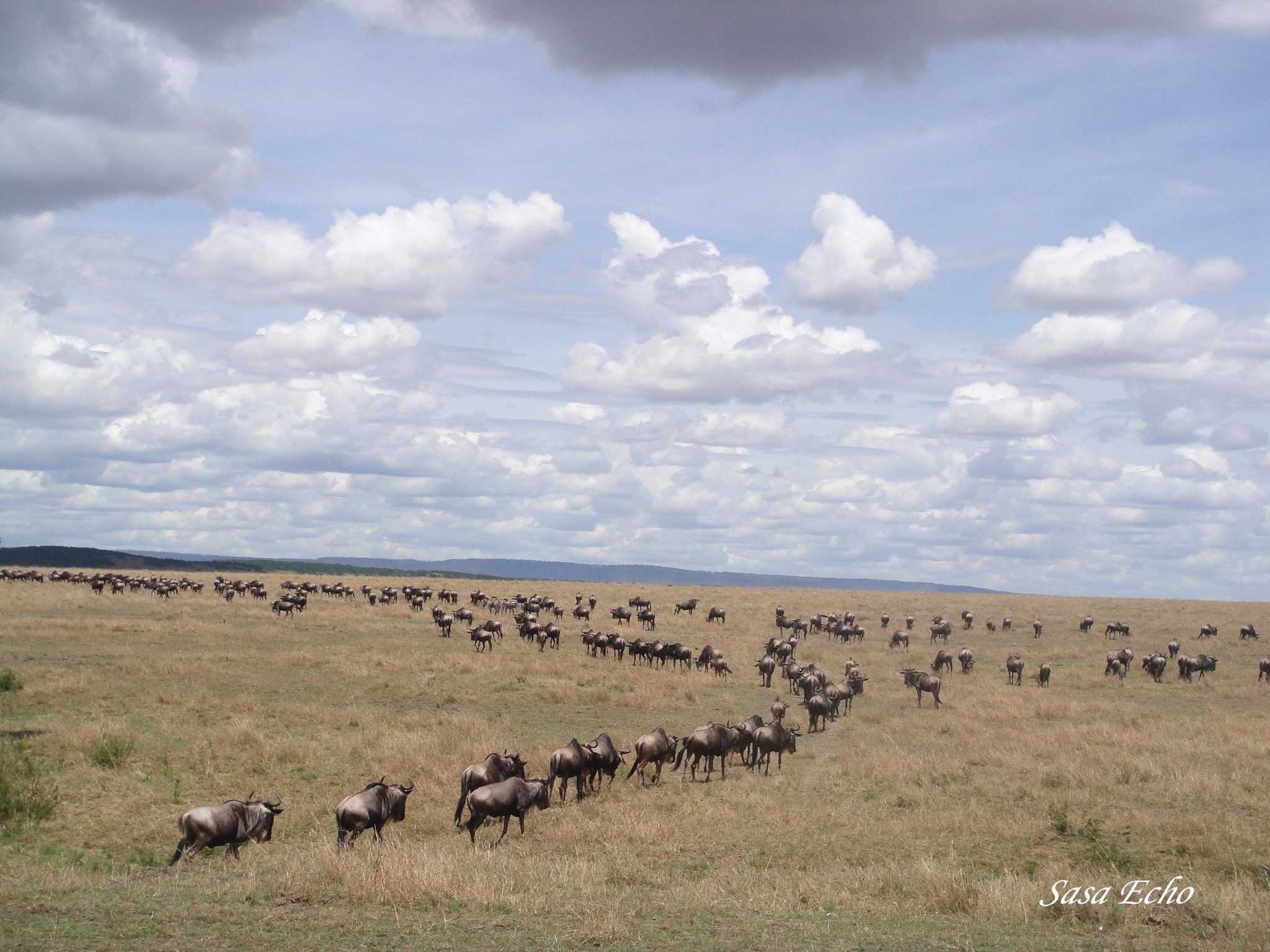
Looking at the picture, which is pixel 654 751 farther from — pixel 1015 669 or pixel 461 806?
pixel 1015 669

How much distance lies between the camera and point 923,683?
3042cm

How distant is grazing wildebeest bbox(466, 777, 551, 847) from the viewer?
1412 centimetres

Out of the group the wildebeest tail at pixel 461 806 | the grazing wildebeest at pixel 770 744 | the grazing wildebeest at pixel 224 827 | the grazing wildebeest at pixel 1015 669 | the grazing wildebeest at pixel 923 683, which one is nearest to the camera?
the grazing wildebeest at pixel 224 827

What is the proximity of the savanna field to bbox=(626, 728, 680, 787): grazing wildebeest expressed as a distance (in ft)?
1.55

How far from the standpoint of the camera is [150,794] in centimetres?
1559

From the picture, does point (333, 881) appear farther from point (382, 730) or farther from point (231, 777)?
point (382, 730)

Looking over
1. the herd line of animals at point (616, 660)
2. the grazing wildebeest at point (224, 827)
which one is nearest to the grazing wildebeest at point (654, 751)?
the herd line of animals at point (616, 660)

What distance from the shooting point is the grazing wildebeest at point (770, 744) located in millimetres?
20609

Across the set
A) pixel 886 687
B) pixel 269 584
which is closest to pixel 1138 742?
pixel 886 687

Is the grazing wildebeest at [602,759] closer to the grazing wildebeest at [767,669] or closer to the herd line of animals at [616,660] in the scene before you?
the herd line of animals at [616,660]

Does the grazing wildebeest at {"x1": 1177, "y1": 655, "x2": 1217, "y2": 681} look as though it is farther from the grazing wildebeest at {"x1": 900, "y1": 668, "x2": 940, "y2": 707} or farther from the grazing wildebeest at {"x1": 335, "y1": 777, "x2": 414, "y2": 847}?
the grazing wildebeest at {"x1": 335, "y1": 777, "x2": 414, "y2": 847}

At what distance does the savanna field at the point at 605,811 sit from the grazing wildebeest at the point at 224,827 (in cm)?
25

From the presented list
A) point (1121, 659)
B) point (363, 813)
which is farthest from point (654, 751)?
point (1121, 659)

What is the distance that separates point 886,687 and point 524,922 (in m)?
26.4
